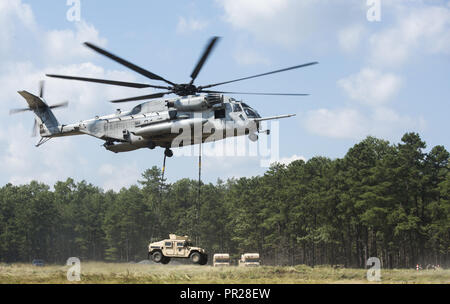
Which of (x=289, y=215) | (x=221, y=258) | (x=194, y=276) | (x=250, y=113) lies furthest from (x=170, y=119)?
(x=289, y=215)

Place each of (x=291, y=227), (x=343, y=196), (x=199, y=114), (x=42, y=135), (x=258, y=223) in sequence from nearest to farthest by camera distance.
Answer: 1. (x=199, y=114)
2. (x=42, y=135)
3. (x=343, y=196)
4. (x=291, y=227)
5. (x=258, y=223)

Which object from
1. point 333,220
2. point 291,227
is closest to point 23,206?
point 291,227

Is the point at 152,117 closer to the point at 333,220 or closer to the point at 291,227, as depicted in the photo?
the point at 333,220

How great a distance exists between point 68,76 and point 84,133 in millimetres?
8481

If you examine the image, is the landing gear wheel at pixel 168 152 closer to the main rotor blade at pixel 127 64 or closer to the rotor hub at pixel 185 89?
the rotor hub at pixel 185 89

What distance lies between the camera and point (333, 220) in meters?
78.1

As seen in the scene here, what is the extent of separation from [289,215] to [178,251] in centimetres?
5678

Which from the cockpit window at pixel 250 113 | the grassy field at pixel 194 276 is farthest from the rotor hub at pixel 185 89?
the grassy field at pixel 194 276

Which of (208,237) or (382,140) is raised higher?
(382,140)

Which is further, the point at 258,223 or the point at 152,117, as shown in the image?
the point at 258,223

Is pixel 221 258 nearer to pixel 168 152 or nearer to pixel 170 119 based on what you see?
pixel 168 152

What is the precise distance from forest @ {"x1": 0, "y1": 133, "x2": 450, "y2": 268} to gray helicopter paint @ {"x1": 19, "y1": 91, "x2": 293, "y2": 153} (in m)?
13.8

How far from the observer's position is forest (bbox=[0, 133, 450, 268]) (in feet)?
222

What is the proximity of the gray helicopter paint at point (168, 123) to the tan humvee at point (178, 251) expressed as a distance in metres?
6.14
